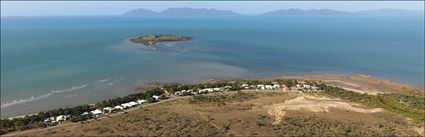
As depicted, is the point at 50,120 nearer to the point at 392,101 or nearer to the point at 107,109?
the point at 107,109

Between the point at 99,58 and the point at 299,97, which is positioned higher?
the point at 99,58

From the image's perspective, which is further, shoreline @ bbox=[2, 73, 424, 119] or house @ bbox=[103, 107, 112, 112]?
shoreline @ bbox=[2, 73, 424, 119]

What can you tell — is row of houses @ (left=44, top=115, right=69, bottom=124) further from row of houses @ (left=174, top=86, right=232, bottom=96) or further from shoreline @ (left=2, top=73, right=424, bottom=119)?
shoreline @ (left=2, top=73, right=424, bottom=119)

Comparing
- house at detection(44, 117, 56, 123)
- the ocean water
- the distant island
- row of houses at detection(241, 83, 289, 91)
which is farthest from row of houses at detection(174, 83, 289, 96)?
the distant island

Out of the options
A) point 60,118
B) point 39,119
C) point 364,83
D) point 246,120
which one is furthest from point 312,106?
point 39,119

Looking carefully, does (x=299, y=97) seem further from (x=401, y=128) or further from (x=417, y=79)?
(x=417, y=79)

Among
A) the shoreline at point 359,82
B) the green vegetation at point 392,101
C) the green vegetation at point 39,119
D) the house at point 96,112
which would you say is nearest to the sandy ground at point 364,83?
the shoreline at point 359,82

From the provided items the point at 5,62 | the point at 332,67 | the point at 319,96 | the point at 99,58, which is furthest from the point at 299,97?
the point at 5,62
